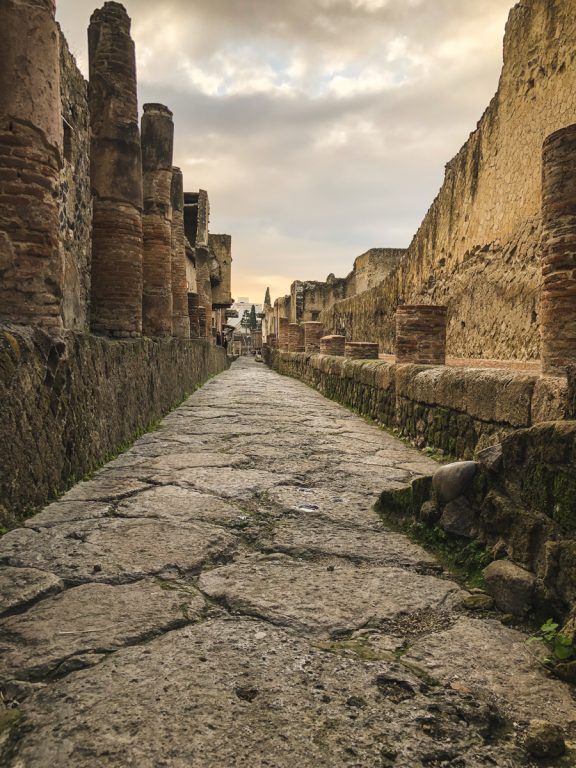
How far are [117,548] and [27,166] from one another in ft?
7.31

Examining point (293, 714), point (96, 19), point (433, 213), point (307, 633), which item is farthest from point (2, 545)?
point (433, 213)

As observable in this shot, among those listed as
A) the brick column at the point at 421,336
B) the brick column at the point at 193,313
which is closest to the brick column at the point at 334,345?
the brick column at the point at 193,313

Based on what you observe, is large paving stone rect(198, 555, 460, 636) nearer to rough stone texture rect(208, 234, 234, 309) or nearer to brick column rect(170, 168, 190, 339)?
brick column rect(170, 168, 190, 339)

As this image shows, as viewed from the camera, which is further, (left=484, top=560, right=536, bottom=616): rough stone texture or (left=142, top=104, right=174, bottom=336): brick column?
(left=142, top=104, right=174, bottom=336): brick column

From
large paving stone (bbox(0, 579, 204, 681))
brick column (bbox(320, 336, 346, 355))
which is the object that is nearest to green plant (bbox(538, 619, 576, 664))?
large paving stone (bbox(0, 579, 204, 681))

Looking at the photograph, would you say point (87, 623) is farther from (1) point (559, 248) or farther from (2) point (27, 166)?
(1) point (559, 248)

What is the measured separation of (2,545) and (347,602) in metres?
1.34

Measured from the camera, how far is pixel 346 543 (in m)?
2.40

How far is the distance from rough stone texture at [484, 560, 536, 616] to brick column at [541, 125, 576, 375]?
1548 mm

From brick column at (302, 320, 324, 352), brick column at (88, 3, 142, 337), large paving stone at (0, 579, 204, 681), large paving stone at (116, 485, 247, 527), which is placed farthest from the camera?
brick column at (302, 320, 324, 352)

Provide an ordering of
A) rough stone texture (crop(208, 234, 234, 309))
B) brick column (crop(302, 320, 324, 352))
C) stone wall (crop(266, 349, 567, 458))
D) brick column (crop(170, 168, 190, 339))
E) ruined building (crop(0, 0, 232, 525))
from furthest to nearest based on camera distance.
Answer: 1. rough stone texture (crop(208, 234, 234, 309))
2. brick column (crop(302, 320, 324, 352))
3. brick column (crop(170, 168, 190, 339))
4. stone wall (crop(266, 349, 567, 458))
5. ruined building (crop(0, 0, 232, 525))

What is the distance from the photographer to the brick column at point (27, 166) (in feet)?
10.5

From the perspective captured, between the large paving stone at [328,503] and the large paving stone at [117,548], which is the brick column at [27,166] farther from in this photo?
the large paving stone at [328,503]

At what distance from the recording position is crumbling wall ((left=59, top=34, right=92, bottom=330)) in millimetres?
5324
